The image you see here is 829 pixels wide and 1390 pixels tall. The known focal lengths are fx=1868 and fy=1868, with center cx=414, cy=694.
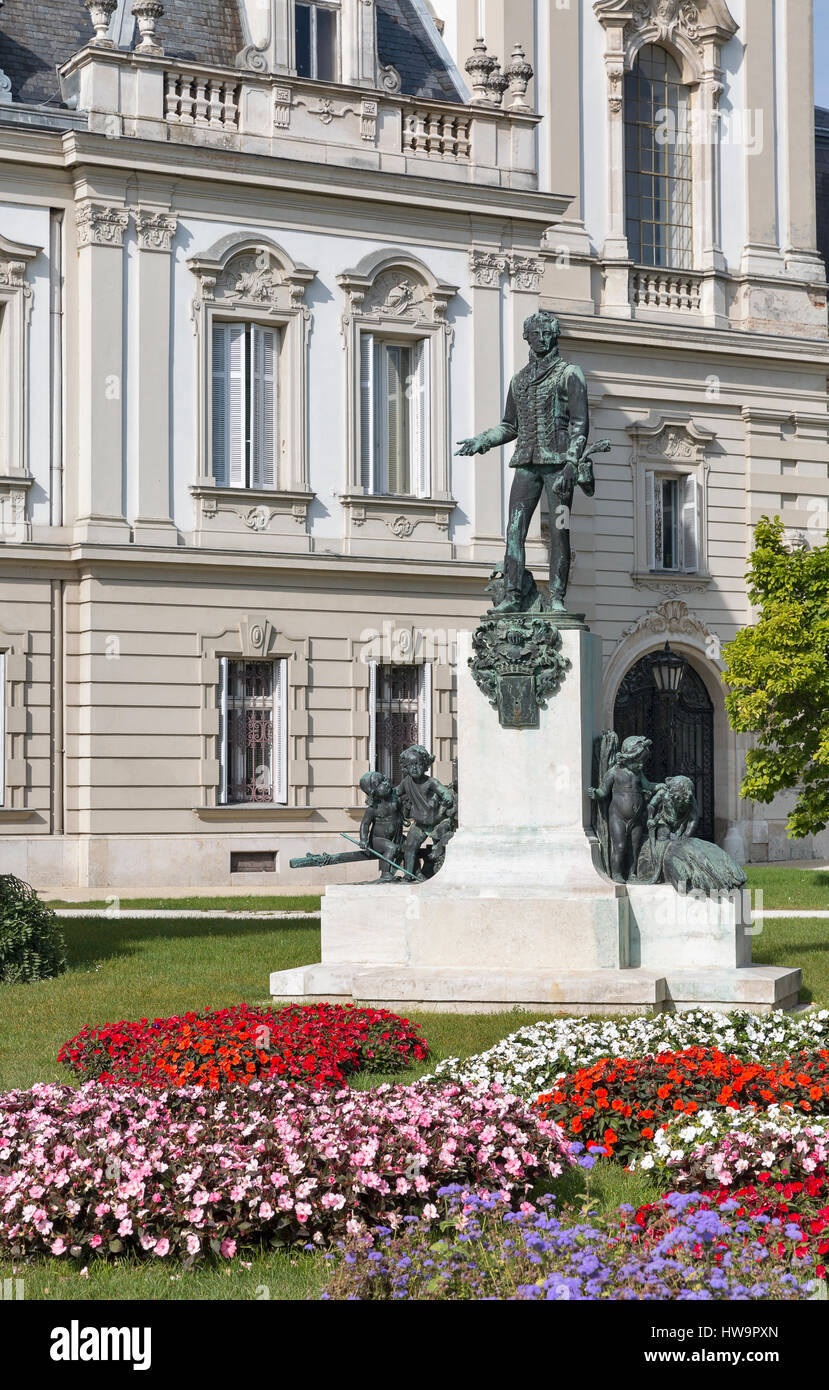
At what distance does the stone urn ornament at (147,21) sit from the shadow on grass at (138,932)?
1325cm

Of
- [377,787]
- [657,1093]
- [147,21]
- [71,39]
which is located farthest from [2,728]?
[657,1093]

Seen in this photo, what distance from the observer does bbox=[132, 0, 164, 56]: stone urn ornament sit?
88.9 feet

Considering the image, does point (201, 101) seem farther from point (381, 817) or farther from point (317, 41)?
point (381, 817)

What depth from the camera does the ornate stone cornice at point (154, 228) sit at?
89.6ft

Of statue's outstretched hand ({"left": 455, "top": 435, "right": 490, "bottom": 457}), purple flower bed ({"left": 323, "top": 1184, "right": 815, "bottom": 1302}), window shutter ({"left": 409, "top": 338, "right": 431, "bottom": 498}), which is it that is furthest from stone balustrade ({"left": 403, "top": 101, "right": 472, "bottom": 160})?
purple flower bed ({"left": 323, "top": 1184, "right": 815, "bottom": 1302})

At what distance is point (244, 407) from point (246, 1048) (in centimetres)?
1883

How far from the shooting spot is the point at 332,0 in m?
29.5

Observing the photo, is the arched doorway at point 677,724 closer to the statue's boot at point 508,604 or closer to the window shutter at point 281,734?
the window shutter at point 281,734

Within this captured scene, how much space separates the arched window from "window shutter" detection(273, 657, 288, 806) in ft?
36.2

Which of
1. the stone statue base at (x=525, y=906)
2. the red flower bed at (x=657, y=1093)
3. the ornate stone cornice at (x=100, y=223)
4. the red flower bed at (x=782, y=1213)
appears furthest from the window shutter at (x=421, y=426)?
the red flower bed at (x=782, y=1213)
